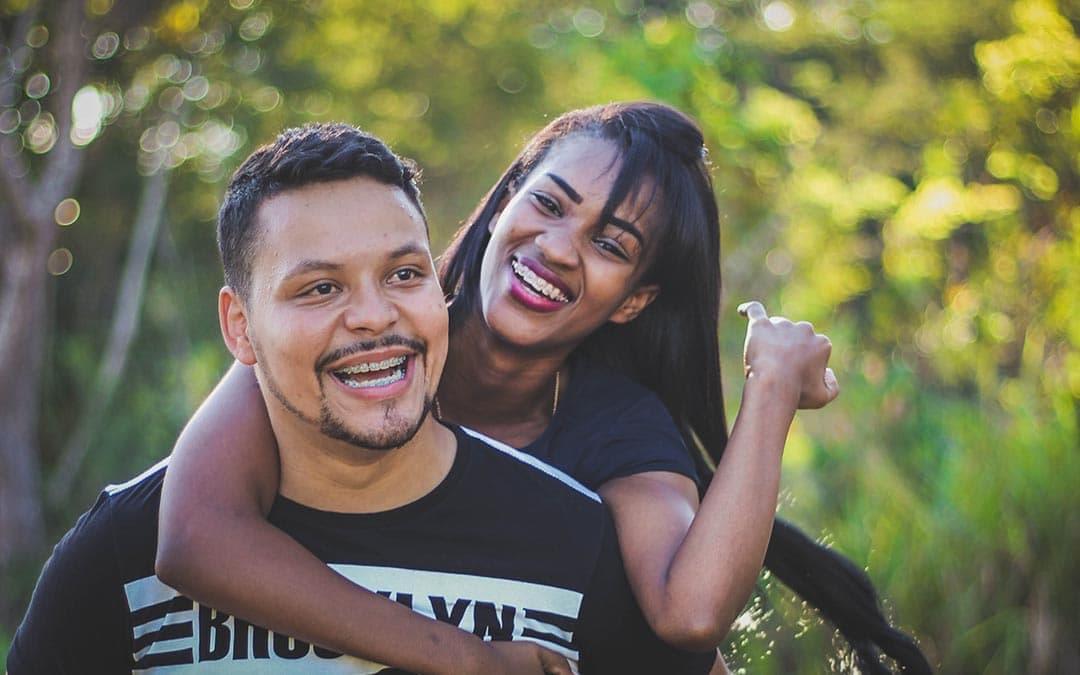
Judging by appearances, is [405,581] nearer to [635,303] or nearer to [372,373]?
[372,373]

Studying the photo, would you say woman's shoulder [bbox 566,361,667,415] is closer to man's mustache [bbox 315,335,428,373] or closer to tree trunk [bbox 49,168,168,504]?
man's mustache [bbox 315,335,428,373]

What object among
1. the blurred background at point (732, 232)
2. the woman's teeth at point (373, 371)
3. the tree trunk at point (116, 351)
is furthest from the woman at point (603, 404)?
the tree trunk at point (116, 351)

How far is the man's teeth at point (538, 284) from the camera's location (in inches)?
131

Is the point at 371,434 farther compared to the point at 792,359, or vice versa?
the point at 792,359

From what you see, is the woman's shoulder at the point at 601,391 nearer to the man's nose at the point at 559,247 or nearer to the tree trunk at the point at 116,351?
the man's nose at the point at 559,247

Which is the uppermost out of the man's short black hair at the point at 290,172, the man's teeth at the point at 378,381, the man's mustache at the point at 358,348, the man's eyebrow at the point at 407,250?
the man's short black hair at the point at 290,172

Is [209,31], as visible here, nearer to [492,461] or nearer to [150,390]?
[150,390]

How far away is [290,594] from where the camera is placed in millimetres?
2361

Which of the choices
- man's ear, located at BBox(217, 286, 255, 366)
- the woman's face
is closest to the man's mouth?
man's ear, located at BBox(217, 286, 255, 366)

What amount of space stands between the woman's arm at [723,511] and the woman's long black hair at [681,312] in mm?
524

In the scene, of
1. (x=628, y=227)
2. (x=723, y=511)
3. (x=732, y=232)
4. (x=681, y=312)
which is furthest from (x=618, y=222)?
(x=732, y=232)

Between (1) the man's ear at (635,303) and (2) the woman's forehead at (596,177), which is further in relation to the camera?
(1) the man's ear at (635,303)

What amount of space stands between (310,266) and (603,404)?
1132 millimetres

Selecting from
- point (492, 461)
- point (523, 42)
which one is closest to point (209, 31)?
point (523, 42)
